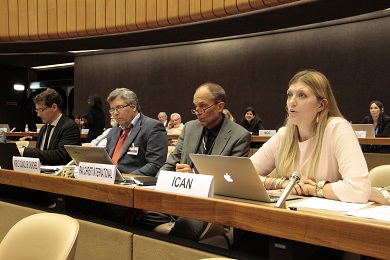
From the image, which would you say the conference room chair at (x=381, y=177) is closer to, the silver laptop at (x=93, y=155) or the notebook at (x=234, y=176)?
the notebook at (x=234, y=176)

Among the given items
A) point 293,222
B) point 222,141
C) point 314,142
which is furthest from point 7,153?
point 293,222

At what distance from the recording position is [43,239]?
1.69m

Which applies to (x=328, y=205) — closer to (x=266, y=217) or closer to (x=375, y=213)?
(x=375, y=213)

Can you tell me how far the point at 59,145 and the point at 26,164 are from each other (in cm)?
111

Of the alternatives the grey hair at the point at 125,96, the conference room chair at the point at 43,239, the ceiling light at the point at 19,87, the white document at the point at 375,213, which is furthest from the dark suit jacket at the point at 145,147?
the ceiling light at the point at 19,87

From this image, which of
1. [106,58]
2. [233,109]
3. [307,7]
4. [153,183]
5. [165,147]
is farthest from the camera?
[106,58]

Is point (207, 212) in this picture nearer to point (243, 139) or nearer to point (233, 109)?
point (243, 139)

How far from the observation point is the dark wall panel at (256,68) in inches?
344

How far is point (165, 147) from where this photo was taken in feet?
11.6

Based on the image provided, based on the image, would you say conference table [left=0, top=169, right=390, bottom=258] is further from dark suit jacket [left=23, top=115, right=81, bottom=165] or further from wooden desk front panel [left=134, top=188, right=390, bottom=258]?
dark suit jacket [left=23, top=115, right=81, bottom=165]

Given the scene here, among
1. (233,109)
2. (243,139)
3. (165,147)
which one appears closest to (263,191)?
(243,139)

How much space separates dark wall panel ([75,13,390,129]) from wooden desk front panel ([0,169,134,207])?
24.6ft

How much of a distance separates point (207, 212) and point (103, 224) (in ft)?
2.27

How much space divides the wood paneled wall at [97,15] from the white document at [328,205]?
193 inches
